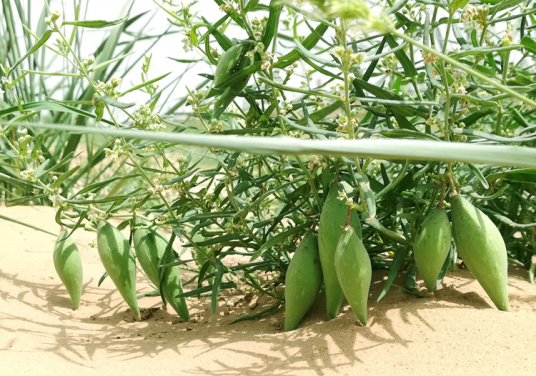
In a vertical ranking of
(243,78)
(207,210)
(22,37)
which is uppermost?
(22,37)

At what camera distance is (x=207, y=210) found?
131cm

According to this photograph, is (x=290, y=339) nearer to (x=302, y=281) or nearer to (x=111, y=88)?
(x=302, y=281)

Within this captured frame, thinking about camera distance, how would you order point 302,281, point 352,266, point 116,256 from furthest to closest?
1. point 116,256
2. point 302,281
3. point 352,266

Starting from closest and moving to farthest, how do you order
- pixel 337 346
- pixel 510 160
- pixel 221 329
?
1. pixel 510 160
2. pixel 337 346
3. pixel 221 329

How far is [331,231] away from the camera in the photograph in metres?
1.03

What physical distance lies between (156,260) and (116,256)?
91mm

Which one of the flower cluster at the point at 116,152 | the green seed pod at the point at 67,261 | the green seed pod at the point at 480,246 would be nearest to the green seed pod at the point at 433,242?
the green seed pod at the point at 480,246

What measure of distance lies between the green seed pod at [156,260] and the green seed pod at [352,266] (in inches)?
19.1

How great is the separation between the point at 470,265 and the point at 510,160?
0.64 meters

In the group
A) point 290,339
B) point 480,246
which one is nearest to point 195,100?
point 290,339

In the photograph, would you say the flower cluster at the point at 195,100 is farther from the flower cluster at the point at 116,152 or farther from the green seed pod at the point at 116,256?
the green seed pod at the point at 116,256

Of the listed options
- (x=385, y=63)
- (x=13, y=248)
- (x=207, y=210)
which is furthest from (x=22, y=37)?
(x=385, y=63)

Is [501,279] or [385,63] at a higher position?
[385,63]

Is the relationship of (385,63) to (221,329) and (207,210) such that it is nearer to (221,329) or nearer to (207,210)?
(207,210)
